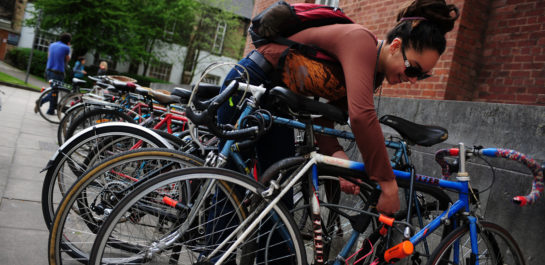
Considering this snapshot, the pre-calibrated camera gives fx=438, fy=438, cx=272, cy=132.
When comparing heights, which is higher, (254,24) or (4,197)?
(254,24)

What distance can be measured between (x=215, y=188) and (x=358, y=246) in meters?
0.96

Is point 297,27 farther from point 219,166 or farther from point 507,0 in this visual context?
point 507,0

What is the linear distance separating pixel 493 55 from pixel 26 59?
→ 3219 cm

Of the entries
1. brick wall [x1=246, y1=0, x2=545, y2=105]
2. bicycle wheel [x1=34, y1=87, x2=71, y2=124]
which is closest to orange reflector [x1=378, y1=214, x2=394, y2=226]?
brick wall [x1=246, y1=0, x2=545, y2=105]

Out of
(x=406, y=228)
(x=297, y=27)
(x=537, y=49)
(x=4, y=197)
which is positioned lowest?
(x=4, y=197)

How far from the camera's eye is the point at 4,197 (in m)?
3.78

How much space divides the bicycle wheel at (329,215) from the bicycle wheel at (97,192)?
2.01 ft

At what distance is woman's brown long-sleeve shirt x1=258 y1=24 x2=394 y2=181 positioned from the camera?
1.98 meters

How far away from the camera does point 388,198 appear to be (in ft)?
7.07

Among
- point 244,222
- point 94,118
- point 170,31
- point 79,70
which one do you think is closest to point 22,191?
point 94,118

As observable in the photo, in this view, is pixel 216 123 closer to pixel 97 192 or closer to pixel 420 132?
pixel 97 192

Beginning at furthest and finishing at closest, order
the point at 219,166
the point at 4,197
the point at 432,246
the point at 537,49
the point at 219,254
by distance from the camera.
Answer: the point at 537,49 < the point at 4,197 < the point at 432,246 < the point at 219,166 < the point at 219,254

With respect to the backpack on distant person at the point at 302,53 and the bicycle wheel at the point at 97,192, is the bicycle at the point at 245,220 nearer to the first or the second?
the bicycle wheel at the point at 97,192

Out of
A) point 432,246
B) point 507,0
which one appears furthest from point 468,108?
point 507,0
